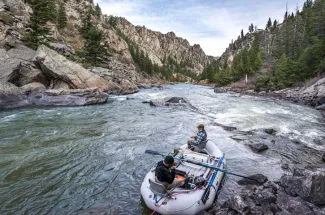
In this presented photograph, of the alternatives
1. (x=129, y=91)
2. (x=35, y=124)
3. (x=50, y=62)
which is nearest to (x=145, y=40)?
(x=129, y=91)

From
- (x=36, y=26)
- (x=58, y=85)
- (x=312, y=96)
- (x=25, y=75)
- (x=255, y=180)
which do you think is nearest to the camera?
(x=255, y=180)

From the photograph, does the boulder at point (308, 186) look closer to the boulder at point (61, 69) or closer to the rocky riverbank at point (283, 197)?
the rocky riverbank at point (283, 197)

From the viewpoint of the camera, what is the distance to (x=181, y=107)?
22328 mm

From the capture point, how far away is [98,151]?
992 cm

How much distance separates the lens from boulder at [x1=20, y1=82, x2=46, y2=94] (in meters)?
20.8

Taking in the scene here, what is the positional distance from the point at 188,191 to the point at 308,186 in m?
3.15

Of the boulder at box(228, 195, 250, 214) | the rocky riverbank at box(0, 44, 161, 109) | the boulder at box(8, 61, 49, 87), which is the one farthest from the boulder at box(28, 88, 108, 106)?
the boulder at box(228, 195, 250, 214)

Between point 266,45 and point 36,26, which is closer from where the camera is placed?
point 36,26

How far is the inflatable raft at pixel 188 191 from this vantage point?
5.32 m

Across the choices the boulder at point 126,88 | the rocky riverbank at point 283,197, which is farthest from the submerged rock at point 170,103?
the rocky riverbank at point 283,197

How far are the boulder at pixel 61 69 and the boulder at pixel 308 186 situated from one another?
78.4ft

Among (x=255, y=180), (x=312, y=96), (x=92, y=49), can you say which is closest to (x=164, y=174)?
(x=255, y=180)

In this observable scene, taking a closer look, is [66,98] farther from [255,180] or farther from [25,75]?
[255,180]

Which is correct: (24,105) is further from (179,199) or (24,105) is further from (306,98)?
(306,98)
